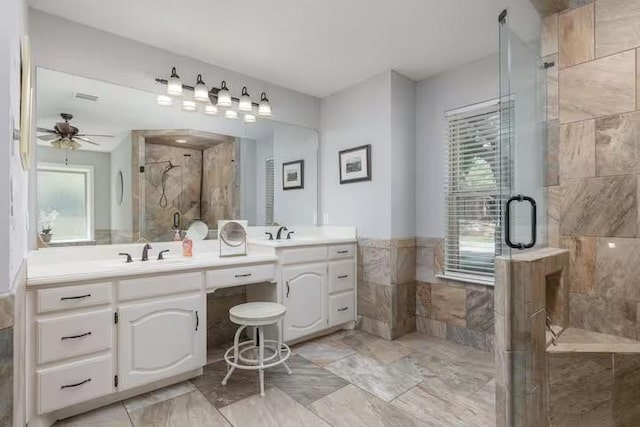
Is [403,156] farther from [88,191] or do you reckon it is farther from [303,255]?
[88,191]

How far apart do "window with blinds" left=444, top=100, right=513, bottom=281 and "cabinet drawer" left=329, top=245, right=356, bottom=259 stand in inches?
34.8

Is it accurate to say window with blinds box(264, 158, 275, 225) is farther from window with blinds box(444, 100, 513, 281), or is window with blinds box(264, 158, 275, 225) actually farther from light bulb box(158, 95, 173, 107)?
window with blinds box(444, 100, 513, 281)

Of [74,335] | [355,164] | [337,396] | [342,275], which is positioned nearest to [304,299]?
[342,275]

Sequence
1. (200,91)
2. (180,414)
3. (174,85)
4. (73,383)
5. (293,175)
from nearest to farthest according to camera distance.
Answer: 1. (73,383)
2. (180,414)
3. (174,85)
4. (200,91)
5. (293,175)

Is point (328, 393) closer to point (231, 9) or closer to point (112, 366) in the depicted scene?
point (112, 366)

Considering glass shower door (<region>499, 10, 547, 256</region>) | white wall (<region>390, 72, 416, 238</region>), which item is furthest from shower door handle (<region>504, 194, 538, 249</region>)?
white wall (<region>390, 72, 416, 238</region>)

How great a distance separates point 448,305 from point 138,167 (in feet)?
9.48

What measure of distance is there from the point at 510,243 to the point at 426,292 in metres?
1.58

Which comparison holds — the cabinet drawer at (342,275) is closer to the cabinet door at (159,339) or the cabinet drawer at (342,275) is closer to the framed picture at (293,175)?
the framed picture at (293,175)

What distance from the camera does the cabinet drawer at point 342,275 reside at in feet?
10.3

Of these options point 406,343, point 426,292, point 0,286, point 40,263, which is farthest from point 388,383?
point 40,263

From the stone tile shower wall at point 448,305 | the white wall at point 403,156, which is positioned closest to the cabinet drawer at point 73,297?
the white wall at point 403,156

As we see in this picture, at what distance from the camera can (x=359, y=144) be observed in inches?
131

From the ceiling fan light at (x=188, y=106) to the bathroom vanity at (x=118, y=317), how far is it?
1.14 meters
